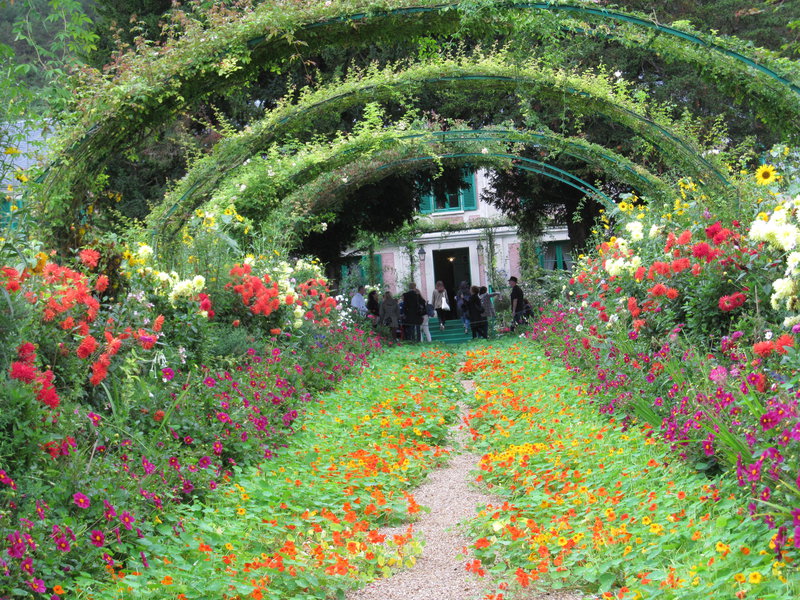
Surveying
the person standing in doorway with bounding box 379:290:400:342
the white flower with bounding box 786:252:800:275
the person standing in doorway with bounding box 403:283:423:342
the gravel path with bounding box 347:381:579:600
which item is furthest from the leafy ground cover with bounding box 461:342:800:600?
the person standing in doorway with bounding box 403:283:423:342

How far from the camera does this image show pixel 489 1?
21.8 feet

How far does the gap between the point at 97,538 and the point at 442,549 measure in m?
1.69

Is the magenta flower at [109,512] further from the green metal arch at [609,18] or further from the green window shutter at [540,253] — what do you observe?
the green window shutter at [540,253]

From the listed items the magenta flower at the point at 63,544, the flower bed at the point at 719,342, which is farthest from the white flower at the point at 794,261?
the magenta flower at the point at 63,544

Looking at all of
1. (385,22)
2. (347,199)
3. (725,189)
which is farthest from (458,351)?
(385,22)

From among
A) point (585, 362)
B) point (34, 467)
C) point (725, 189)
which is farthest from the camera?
point (725, 189)

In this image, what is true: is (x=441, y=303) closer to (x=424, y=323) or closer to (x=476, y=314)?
(x=424, y=323)

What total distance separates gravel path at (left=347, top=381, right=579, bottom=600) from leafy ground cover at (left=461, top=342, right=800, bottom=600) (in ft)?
0.29

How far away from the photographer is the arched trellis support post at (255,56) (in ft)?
20.4

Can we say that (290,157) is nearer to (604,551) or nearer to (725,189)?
(725,189)

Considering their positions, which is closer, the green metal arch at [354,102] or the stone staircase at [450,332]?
the green metal arch at [354,102]

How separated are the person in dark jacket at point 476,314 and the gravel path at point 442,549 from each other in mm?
11739

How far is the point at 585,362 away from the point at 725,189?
3431 millimetres

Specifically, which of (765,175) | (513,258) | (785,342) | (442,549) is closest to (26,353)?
(442,549)
